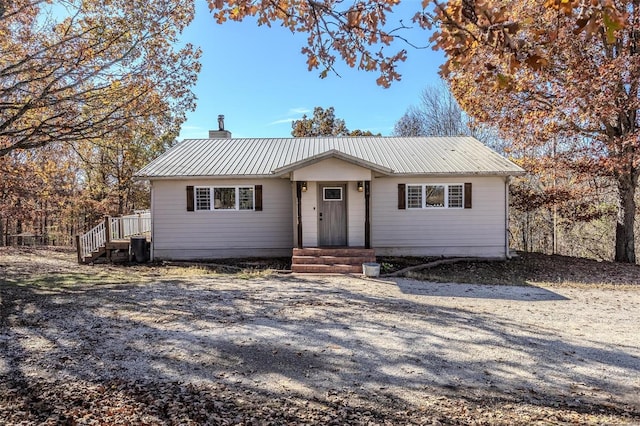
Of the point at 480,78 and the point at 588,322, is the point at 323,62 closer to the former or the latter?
the point at 480,78

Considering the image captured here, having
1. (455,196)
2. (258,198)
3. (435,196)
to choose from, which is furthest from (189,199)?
(455,196)

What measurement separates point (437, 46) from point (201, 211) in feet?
34.6

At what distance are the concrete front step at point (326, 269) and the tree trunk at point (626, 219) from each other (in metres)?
9.75

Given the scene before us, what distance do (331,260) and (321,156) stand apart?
9.45 feet

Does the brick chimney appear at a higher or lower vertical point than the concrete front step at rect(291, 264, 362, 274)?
higher

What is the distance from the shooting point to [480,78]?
272cm

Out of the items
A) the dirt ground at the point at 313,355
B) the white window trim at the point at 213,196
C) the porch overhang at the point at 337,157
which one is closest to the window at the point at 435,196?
the porch overhang at the point at 337,157

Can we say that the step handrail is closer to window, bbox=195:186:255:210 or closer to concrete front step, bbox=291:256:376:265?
window, bbox=195:186:255:210

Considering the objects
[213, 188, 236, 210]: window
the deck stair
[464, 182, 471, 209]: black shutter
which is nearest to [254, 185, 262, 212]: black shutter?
[213, 188, 236, 210]: window

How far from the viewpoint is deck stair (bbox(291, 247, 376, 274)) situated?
10.2m

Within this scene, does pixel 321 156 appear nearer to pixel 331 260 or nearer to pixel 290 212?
pixel 290 212

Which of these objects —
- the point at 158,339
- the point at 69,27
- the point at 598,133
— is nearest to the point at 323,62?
the point at 158,339

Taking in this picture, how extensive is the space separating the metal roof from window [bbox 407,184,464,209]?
1.90ft

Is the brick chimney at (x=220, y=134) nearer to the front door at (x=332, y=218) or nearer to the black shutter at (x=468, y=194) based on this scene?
the front door at (x=332, y=218)
